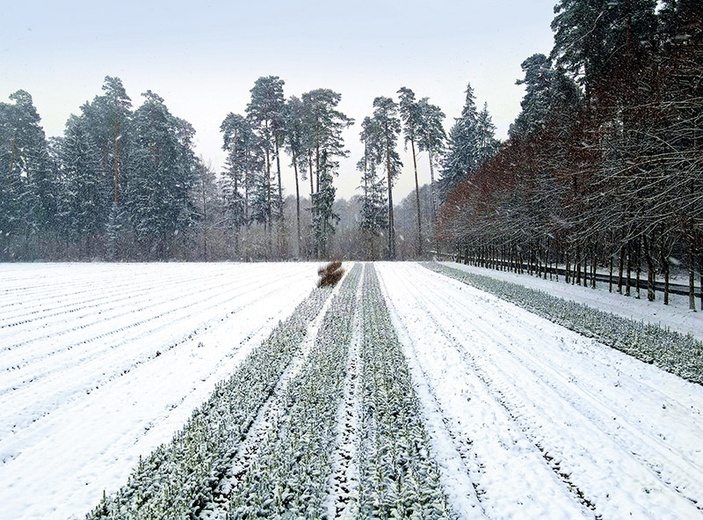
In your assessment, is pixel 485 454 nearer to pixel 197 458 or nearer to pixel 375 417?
pixel 375 417

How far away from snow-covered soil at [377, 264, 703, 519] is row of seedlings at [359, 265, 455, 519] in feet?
0.71

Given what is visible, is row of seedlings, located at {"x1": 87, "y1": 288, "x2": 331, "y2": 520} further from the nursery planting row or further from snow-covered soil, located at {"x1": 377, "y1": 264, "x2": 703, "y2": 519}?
snow-covered soil, located at {"x1": 377, "y1": 264, "x2": 703, "y2": 519}

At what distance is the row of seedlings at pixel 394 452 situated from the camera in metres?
2.95

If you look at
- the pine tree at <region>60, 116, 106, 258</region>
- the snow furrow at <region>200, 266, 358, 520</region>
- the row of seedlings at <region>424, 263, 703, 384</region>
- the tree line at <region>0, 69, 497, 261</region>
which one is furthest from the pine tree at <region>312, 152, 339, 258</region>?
the snow furrow at <region>200, 266, 358, 520</region>

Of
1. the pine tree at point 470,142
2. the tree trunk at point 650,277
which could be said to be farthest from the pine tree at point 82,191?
the tree trunk at point 650,277

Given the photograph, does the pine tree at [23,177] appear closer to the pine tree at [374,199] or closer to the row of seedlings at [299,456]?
the pine tree at [374,199]

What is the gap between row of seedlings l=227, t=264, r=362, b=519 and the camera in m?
2.94

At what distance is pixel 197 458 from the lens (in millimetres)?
3527

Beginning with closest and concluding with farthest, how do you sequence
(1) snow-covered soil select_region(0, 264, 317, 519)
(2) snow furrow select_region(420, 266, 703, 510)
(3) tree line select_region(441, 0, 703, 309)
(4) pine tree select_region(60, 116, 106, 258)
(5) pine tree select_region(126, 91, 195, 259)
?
1. (1) snow-covered soil select_region(0, 264, 317, 519)
2. (2) snow furrow select_region(420, 266, 703, 510)
3. (3) tree line select_region(441, 0, 703, 309)
4. (5) pine tree select_region(126, 91, 195, 259)
5. (4) pine tree select_region(60, 116, 106, 258)

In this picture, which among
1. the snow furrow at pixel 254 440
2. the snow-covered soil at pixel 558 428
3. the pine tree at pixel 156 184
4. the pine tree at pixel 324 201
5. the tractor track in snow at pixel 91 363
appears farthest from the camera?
the pine tree at pixel 156 184

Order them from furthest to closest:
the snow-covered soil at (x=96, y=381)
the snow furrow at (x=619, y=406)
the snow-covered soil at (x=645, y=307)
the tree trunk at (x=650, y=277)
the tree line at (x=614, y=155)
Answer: the tree trunk at (x=650, y=277) → the snow-covered soil at (x=645, y=307) → the tree line at (x=614, y=155) → the snow furrow at (x=619, y=406) → the snow-covered soil at (x=96, y=381)

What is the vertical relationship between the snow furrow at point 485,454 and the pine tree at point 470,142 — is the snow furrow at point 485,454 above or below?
below

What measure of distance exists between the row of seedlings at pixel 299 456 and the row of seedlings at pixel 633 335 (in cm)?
558

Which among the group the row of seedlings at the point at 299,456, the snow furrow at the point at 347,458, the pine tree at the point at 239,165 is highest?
the pine tree at the point at 239,165
